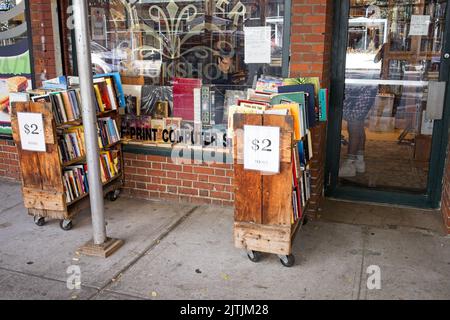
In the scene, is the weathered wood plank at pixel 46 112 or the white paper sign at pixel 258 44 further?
the white paper sign at pixel 258 44

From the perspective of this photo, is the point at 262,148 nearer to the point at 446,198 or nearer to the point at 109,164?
the point at 446,198

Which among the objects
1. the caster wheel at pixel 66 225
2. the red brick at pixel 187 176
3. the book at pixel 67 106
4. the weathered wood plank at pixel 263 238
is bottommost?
the caster wheel at pixel 66 225

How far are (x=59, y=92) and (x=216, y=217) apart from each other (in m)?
1.91

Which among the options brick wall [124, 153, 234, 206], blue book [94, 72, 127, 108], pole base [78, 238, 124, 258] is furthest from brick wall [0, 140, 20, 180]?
pole base [78, 238, 124, 258]

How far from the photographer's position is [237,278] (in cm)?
341

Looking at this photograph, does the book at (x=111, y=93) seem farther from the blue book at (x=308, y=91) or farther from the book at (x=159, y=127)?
the blue book at (x=308, y=91)

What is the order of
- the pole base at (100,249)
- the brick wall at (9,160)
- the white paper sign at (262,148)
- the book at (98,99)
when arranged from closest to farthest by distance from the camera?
the white paper sign at (262,148)
the pole base at (100,249)
the book at (98,99)
the brick wall at (9,160)

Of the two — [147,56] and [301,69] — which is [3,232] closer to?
[147,56]

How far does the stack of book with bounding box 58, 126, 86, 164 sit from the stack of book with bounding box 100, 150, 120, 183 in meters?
0.37

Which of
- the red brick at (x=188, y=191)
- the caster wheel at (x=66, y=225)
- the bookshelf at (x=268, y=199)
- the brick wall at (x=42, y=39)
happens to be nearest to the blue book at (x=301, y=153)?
the bookshelf at (x=268, y=199)

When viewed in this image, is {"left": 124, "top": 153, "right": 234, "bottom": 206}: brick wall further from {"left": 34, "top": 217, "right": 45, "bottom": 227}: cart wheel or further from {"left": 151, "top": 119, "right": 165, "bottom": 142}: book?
{"left": 34, "top": 217, "right": 45, "bottom": 227}: cart wheel

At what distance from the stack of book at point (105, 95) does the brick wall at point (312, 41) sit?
6.04ft

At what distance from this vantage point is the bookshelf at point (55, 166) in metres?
3.96
